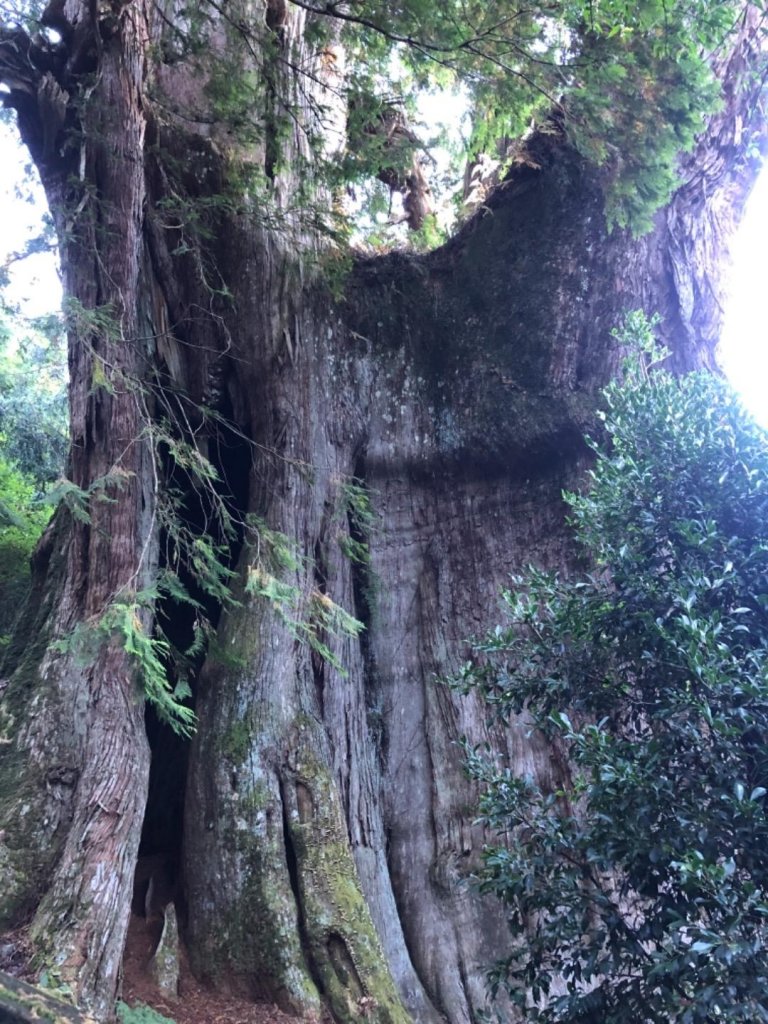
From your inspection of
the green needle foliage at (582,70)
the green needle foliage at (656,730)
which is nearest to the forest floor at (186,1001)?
the green needle foliage at (656,730)

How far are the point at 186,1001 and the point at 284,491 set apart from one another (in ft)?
10.8

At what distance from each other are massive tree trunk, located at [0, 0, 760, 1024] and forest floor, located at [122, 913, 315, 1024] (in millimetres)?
87

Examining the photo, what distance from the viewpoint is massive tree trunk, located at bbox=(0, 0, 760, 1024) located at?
158 inches

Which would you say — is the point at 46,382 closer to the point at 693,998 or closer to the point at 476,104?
the point at 476,104

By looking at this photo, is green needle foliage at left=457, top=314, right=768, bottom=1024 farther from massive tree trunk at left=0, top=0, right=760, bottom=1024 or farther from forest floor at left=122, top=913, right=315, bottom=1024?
forest floor at left=122, top=913, right=315, bottom=1024

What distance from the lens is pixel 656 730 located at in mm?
3746

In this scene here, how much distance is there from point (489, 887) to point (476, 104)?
5.19 metres

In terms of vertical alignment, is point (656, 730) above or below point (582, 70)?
below

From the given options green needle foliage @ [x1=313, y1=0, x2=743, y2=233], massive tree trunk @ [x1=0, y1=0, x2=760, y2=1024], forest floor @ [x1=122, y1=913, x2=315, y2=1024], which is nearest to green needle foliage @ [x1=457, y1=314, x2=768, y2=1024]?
massive tree trunk @ [x1=0, y1=0, x2=760, y2=1024]

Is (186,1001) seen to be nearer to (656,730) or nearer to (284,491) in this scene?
(656,730)

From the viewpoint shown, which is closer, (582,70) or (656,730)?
(656,730)

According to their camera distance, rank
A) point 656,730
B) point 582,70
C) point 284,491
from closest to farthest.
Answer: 1. point 656,730
2. point 582,70
3. point 284,491

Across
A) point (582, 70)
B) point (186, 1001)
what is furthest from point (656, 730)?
point (582, 70)

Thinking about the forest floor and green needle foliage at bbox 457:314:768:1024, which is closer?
green needle foliage at bbox 457:314:768:1024
